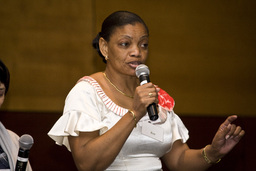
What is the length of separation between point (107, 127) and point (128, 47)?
403mm

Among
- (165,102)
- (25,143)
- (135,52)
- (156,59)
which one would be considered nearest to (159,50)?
(156,59)

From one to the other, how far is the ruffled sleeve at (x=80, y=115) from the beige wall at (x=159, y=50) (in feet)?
4.93

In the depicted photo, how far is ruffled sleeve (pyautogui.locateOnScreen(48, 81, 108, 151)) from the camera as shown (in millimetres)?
1823

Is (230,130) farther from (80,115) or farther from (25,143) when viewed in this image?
(25,143)

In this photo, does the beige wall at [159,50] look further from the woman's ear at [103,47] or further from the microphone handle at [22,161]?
the microphone handle at [22,161]

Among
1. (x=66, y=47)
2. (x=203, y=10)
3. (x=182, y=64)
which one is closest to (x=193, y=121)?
(x=182, y=64)

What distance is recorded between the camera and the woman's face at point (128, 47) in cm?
200

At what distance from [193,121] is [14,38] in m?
1.71

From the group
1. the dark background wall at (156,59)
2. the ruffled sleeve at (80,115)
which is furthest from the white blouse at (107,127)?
the dark background wall at (156,59)

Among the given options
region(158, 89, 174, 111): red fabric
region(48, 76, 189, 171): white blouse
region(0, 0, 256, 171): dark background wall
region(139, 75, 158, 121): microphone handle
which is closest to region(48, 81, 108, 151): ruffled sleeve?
region(48, 76, 189, 171): white blouse

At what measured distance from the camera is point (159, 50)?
3832mm

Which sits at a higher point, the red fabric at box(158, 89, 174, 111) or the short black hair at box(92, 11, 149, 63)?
the short black hair at box(92, 11, 149, 63)

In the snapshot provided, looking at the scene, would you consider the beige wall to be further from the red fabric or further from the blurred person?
the red fabric

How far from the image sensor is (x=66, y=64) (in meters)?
3.50
